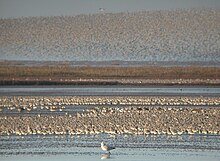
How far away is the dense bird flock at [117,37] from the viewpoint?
31.3 metres

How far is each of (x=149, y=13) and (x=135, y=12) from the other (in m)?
0.81

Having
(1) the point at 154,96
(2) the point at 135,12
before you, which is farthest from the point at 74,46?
(1) the point at 154,96

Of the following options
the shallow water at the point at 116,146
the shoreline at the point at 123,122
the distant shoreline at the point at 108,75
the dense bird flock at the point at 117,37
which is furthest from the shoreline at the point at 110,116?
the dense bird flock at the point at 117,37

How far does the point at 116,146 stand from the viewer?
1538 centimetres

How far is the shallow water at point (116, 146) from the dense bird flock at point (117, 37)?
14034 millimetres

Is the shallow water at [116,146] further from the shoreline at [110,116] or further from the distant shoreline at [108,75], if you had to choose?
the distant shoreline at [108,75]

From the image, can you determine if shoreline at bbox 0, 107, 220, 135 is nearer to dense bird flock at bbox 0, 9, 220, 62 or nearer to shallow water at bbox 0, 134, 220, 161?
shallow water at bbox 0, 134, 220, 161

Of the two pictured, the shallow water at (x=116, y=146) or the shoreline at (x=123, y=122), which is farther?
the shoreline at (x=123, y=122)

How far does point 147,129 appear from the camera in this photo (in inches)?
659

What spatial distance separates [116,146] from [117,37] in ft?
63.4

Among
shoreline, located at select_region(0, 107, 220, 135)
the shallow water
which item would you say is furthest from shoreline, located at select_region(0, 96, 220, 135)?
the shallow water

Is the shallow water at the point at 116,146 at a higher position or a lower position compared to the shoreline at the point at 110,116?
lower

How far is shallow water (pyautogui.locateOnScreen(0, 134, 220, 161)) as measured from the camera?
1473cm

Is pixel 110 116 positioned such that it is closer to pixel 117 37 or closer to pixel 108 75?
pixel 108 75
